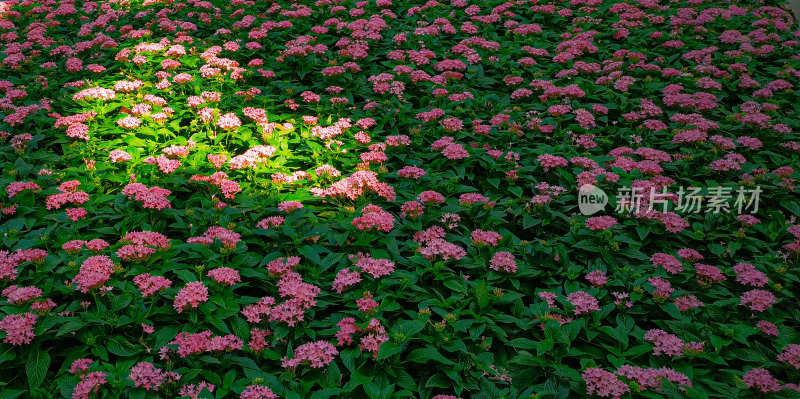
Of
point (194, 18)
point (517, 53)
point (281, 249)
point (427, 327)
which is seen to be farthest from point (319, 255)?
point (194, 18)

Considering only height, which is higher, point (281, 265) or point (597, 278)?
point (281, 265)

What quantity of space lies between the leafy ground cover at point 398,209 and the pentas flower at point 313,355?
0.05ft

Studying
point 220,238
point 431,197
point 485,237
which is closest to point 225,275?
point 220,238

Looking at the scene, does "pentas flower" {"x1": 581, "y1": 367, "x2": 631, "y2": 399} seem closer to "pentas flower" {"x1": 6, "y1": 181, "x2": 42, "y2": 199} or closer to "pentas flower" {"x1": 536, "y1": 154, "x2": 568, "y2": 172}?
"pentas flower" {"x1": 536, "y1": 154, "x2": 568, "y2": 172}

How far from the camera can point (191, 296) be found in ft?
9.91

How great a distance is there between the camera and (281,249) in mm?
3711

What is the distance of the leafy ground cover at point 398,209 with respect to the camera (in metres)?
2.90

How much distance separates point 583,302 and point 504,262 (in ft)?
1.84

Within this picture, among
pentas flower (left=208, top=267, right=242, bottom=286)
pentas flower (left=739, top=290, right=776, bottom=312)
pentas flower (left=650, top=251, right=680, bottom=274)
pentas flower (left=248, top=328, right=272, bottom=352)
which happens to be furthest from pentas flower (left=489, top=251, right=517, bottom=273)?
pentas flower (left=208, top=267, right=242, bottom=286)

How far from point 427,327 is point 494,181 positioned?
183 centimetres

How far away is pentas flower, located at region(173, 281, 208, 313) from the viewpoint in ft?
9.83

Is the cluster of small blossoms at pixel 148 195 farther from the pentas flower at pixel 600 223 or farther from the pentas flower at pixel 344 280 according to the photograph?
the pentas flower at pixel 600 223

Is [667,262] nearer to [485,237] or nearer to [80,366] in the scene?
[485,237]

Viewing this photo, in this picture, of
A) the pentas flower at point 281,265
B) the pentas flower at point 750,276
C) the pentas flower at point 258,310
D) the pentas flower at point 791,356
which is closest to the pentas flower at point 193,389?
the pentas flower at point 258,310
